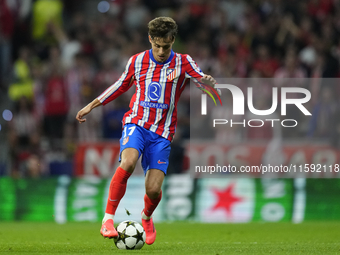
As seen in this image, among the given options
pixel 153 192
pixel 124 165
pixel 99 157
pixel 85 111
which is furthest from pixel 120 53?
pixel 124 165

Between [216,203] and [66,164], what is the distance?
3.28 m

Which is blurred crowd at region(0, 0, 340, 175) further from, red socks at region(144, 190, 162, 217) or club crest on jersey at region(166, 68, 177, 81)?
club crest on jersey at region(166, 68, 177, 81)

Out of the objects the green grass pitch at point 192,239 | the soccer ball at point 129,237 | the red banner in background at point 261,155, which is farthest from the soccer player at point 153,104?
the red banner in background at point 261,155

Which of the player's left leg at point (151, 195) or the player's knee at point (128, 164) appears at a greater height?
the player's knee at point (128, 164)

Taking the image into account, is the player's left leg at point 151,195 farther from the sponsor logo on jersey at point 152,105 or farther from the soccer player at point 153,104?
the sponsor logo on jersey at point 152,105

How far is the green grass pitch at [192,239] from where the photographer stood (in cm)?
654

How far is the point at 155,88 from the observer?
6.78 metres

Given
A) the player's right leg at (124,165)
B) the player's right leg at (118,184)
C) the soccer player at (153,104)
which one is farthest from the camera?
the soccer player at (153,104)

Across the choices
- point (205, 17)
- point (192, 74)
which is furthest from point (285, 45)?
point (192, 74)

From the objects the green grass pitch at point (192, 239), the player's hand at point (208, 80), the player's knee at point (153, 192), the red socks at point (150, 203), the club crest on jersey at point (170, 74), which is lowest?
the green grass pitch at point (192, 239)

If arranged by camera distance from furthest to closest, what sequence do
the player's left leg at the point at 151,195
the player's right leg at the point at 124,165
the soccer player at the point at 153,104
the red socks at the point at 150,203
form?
the red socks at the point at 150,203 → the player's left leg at the point at 151,195 → the soccer player at the point at 153,104 → the player's right leg at the point at 124,165

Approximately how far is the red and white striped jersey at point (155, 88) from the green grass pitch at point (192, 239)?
4.47 ft

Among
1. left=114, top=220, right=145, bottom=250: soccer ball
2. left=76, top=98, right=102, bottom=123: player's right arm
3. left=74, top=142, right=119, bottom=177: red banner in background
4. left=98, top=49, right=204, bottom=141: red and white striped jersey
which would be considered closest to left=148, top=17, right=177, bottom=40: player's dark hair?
left=98, top=49, right=204, bottom=141: red and white striped jersey

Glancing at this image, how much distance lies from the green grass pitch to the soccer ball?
0.11 meters
